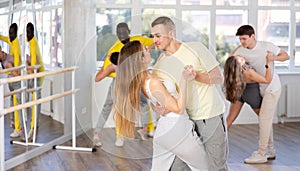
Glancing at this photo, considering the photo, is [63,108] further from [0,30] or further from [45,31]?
[0,30]

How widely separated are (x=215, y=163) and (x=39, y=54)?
2.77m

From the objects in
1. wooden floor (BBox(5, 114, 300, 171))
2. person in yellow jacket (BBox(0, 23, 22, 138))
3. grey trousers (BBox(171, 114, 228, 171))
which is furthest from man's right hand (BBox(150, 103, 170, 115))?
person in yellow jacket (BBox(0, 23, 22, 138))

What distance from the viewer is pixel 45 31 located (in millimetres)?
5719

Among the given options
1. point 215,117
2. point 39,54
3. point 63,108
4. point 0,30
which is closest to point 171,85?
point 215,117

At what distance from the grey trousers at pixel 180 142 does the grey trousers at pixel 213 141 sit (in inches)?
4.3

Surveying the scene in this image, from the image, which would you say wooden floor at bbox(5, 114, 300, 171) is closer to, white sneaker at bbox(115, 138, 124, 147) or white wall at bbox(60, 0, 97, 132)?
white wall at bbox(60, 0, 97, 132)

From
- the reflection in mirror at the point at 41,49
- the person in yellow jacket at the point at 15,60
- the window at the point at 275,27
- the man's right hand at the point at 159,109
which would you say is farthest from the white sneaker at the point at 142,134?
the window at the point at 275,27

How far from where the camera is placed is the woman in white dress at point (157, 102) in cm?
282

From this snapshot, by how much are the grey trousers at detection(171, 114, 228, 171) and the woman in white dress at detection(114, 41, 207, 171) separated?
15 cm

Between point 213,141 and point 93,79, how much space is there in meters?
1.08

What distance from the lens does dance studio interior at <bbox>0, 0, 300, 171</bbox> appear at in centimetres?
328

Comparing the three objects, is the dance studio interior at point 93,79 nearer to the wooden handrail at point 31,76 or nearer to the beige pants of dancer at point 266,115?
the wooden handrail at point 31,76

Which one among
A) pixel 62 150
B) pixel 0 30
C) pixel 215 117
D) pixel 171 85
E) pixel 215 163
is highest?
pixel 0 30

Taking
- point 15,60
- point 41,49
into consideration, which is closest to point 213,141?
point 15,60
